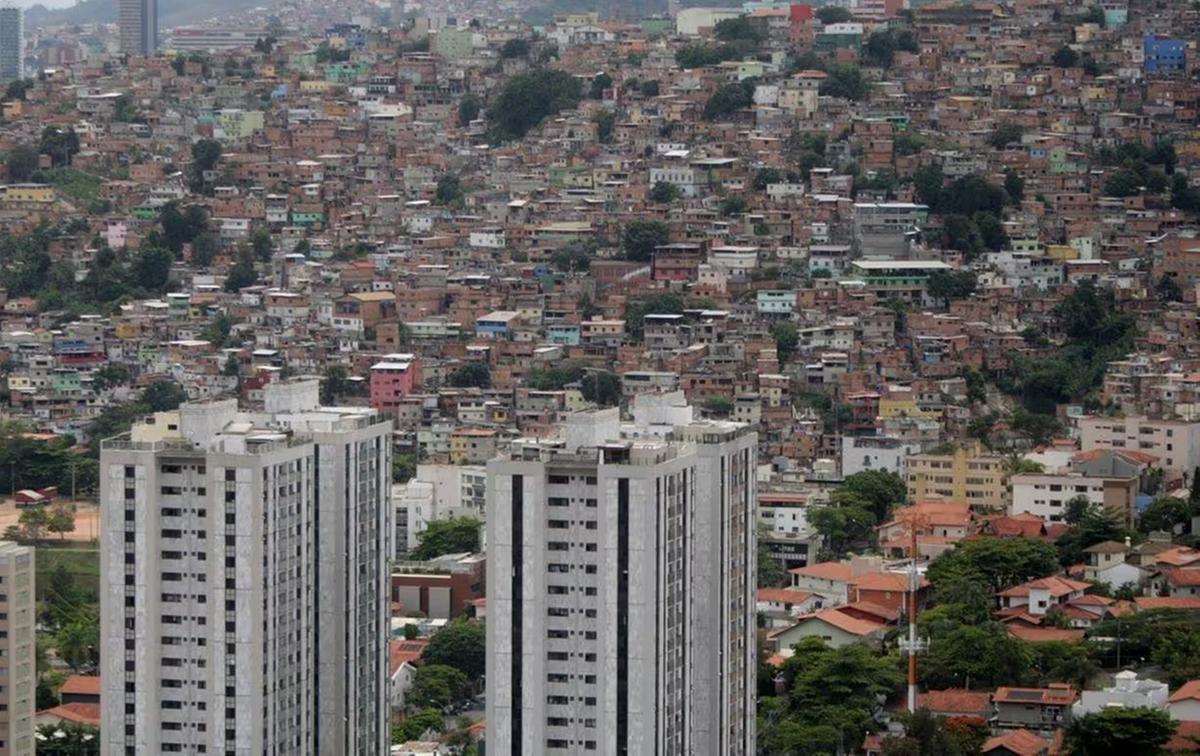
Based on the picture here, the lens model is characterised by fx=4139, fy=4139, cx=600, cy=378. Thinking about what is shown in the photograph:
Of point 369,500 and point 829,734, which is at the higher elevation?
point 369,500

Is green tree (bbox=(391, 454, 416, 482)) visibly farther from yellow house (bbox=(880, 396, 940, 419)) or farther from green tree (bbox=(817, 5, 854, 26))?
green tree (bbox=(817, 5, 854, 26))

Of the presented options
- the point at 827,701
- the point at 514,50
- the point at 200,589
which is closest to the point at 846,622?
the point at 827,701

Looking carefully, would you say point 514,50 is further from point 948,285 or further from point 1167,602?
point 1167,602

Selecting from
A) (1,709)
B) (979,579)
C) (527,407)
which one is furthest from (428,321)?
(1,709)

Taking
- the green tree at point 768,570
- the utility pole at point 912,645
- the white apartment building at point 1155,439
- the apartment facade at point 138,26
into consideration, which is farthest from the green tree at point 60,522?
the apartment facade at point 138,26

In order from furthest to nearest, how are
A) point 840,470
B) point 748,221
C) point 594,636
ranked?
point 748,221, point 840,470, point 594,636

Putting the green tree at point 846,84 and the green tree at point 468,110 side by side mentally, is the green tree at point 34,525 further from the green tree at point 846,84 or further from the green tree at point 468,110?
the green tree at point 468,110

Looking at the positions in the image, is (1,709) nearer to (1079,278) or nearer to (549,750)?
(549,750)
